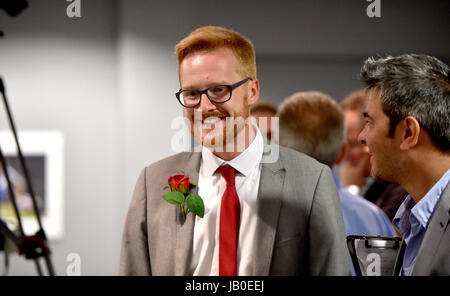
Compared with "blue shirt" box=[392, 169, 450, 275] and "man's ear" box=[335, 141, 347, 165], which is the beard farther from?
"blue shirt" box=[392, 169, 450, 275]

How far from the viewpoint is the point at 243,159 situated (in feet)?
3.69

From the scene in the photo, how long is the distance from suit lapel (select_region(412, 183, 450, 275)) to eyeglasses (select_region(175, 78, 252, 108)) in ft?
1.52

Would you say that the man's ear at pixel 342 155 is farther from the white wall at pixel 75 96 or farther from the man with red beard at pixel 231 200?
the white wall at pixel 75 96

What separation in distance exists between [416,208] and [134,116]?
0.65m

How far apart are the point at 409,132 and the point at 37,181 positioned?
2.91ft

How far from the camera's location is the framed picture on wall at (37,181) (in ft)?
4.15

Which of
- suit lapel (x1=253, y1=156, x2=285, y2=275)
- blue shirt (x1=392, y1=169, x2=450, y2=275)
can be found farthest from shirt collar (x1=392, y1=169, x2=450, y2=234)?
suit lapel (x1=253, y1=156, x2=285, y2=275)

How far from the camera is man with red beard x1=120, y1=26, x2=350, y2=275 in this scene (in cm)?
109

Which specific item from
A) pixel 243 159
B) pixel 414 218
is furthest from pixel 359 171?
pixel 243 159

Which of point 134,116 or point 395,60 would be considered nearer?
point 395,60

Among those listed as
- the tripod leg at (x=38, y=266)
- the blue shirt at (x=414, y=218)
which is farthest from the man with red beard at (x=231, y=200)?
the tripod leg at (x=38, y=266)
